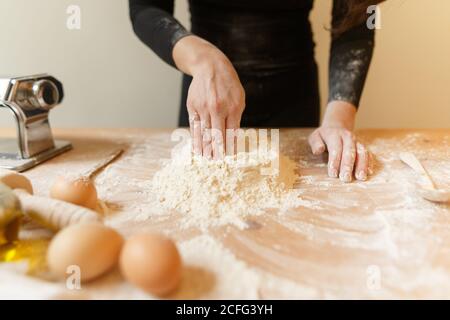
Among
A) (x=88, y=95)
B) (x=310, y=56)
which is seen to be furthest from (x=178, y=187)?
(x=88, y=95)

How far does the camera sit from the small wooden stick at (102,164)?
0.96 meters

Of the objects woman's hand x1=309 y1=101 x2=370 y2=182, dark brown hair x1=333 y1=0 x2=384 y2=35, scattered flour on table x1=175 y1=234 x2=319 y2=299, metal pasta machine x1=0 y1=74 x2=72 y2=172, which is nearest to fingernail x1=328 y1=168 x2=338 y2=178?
woman's hand x1=309 y1=101 x2=370 y2=182

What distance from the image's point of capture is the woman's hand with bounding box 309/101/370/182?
94 centimetres

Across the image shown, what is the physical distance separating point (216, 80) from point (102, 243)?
0.55 m

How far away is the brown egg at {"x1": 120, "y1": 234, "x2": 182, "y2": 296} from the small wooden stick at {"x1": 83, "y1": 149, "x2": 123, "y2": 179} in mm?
466

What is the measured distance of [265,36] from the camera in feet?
4.25

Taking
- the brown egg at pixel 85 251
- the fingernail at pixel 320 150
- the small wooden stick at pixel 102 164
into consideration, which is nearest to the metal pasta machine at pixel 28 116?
the small wooden stick at pixel 102 164

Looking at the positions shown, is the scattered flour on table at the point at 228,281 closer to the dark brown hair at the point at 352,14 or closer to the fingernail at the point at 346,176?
the fingernail at the point at 346,176

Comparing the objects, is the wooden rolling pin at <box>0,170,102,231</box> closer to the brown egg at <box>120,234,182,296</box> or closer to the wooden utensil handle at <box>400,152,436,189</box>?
the brown egg at <box>120,234,182,296</box>

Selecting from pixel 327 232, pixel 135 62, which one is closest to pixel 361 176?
pixel 327 232

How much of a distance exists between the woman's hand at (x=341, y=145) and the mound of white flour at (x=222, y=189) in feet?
0.52

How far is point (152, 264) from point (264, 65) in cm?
99

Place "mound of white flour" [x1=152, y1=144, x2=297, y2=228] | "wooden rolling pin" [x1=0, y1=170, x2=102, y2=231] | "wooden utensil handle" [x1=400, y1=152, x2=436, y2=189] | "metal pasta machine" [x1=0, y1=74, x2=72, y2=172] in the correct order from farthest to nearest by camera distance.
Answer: "metal pasta machine" [x1=0, y1=74, x2=72, y2=172] → "wooden utensil handle" [x1=400, y1=152, x2=436, y2=189] → "mound of white flour" [x1=152, y1=144, x2=297, y2=228] → "wooden rolling pin" [x1=0, y1=170, x2=102, y2=231]

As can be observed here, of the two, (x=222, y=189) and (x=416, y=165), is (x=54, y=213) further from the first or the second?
(x=416, y=165)
